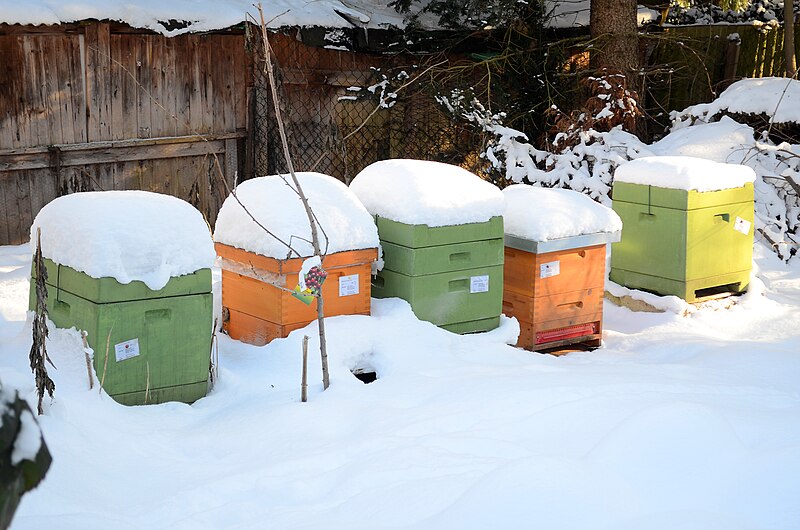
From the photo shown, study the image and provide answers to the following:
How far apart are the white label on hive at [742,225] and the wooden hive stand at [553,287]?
144cm

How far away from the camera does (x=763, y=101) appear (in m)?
11.2

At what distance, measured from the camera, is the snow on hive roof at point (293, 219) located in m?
5.89

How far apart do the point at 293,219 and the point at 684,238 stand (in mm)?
3324

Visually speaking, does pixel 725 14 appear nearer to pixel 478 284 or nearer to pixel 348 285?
pixel 478 284

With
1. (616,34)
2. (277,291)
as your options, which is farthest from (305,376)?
(616,34)

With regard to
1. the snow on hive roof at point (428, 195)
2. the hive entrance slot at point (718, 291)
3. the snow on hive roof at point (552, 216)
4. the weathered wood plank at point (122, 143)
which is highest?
the weathered wood plank at point (122, 143)

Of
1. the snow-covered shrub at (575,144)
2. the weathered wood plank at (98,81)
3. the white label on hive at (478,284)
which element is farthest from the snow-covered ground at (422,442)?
the snow-covered shrub at (575,144)

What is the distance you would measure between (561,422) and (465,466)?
747mm

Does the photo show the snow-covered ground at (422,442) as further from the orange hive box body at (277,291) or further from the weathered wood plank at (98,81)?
the weathered wood plank at (98,81)

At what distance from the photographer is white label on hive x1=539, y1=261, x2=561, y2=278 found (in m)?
6.86

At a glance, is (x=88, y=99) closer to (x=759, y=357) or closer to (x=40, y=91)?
(x=40, y=91)

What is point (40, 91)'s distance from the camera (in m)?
8.81

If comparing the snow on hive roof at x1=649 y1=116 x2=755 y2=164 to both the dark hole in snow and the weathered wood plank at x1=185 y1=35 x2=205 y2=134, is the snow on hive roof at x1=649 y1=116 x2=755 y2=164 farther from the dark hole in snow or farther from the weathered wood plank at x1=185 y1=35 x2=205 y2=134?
the dark hole in snow

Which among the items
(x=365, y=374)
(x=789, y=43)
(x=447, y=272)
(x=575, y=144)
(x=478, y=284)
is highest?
(x=789, y=43)
